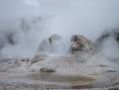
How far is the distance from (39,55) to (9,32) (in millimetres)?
36931

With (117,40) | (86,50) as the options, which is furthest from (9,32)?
(86,50)

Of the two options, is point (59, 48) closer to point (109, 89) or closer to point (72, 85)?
point (72, 85)

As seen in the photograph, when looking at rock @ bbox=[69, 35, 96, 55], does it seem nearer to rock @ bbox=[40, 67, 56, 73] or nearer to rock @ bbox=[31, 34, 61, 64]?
rock @ bbox=[31, 34, 61, 64]

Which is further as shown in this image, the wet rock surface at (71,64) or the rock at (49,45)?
the rock at (49,45)

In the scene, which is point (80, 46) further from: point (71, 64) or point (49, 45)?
point (49, 45)

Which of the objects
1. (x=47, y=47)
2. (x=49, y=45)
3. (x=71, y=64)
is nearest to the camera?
(x=71, y=64)

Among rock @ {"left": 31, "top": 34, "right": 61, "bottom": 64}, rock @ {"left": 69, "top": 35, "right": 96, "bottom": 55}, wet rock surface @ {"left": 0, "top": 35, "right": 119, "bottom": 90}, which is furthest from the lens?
rock @ {"left": 31, "top": 34, "right": 61, "bottom": 64}

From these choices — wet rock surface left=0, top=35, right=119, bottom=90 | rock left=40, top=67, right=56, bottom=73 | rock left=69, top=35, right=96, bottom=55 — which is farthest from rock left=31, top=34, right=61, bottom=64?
rock left=40, top=67, right=56, bottom=73

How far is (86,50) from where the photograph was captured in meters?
40.1

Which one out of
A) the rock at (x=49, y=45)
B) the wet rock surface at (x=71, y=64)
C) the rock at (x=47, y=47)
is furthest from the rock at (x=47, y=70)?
the rock at (x=49, y=45)

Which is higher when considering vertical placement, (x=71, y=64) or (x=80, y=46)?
(x=80, y=46)

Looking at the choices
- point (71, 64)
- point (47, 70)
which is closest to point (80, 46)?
point (71, 64)

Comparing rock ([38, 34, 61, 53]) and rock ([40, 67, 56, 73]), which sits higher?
rock ([38, 34, 61, 53])

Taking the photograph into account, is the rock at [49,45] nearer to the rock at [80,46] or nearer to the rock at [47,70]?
the rock at [80,46]
